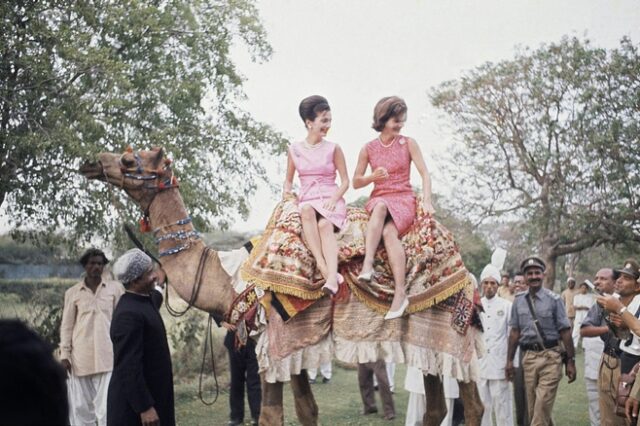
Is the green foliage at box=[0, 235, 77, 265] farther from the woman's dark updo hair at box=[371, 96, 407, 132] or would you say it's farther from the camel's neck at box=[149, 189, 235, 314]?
the woman's dark updo hair at box=[371, 96, 407, 132]

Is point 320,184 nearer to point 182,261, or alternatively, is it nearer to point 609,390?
point 182,261

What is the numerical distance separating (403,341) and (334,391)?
8.11 metres

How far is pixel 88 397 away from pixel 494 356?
4859 millimetres

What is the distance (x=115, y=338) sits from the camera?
501cm

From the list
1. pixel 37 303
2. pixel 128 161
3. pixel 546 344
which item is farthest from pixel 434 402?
pixel 37 303

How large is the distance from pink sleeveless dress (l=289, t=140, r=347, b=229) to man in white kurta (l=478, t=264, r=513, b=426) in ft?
13.7

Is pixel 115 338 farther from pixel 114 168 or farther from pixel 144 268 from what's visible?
pixel 114 168

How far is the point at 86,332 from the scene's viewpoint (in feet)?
26.5

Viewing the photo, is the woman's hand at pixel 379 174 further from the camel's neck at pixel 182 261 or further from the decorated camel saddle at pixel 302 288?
the camel's neck at pixel 182 261

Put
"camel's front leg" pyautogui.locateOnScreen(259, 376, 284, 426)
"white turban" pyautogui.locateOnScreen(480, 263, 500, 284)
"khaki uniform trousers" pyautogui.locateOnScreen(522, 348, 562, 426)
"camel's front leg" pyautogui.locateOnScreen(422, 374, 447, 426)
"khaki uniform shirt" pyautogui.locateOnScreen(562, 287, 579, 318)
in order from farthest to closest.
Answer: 1. "khaki uniform shirt" pyautogui.locateOnScreen(562, 287, 579, 318)
2. "white turban" pyautogui.locateOnScreen(480, 263, 500, 284)
3. "khaki uniform trousers" pyautogui.locateOnScreen(522, 348, 562, 426)
4. "camel's front leg" pyautogui.locateOnScreen(422, 374, 447, 426)
5. "camel's front leg" pyautogui.locateOnScreen(259, 376, 284, 426)

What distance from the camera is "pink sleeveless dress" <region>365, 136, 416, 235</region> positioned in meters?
6.23

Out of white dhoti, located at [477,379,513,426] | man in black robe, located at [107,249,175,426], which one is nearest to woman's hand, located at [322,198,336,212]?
man in black robe, located at [107,249,175,426]

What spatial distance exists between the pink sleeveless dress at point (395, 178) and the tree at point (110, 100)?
317cm

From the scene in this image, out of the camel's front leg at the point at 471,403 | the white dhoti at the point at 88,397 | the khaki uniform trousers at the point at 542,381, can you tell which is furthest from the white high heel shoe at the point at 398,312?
the white dhoti at the point at 88,397
